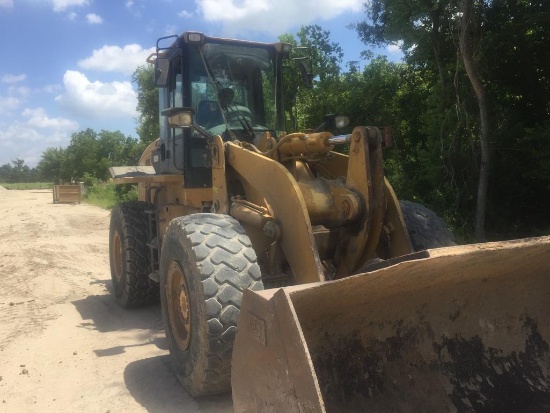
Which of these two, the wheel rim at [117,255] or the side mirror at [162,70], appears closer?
A: the side mirror at [162,70]

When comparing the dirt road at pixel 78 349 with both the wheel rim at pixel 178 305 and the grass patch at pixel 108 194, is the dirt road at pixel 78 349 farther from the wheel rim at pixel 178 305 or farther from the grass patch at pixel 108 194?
the grass patch at pixel 108 194

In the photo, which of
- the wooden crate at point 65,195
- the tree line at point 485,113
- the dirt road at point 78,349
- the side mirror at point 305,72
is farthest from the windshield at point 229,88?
the wooden crate at point 65,195

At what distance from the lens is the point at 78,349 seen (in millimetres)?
5113

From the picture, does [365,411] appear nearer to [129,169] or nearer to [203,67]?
[203,67]

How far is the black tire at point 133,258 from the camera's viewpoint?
Result: 6391mm

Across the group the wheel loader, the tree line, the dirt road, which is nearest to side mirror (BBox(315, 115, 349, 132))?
the wheel loader

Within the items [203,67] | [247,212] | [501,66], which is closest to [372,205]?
[247,212]

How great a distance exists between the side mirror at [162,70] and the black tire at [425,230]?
8.91ft

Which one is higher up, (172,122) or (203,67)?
(203,67)

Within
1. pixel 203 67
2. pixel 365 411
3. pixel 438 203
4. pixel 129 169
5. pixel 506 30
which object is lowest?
pixel 365 411

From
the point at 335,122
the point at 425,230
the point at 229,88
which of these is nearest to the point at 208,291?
the point at 425,230

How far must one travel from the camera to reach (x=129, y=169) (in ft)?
24.0

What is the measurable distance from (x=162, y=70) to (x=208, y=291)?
2.73m

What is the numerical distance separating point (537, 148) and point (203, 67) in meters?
6.75
